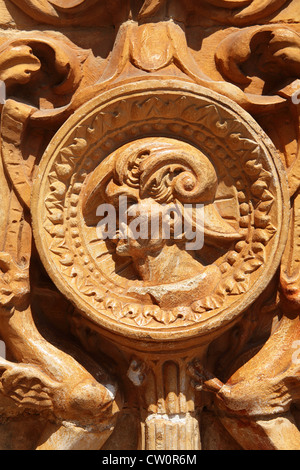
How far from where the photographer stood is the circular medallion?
8.52 feet

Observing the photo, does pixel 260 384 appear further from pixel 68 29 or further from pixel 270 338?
pixel 68 29

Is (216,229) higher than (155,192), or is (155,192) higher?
(155,192)

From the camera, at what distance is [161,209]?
2.65m

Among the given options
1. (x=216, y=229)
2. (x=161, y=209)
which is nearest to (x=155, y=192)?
(x=161, y=209)

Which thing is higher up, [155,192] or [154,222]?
[155,192]

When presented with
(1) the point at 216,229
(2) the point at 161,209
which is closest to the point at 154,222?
(2) the point at 161,209

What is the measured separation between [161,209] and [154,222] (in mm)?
61

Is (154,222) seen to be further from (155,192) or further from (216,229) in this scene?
(216,229)

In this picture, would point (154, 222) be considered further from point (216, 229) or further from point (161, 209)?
point (216, 229)

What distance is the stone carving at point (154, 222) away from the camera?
2617 mm

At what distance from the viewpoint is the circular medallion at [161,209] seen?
8.52 ft

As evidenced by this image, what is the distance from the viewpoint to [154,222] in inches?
104

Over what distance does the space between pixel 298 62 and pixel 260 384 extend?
1.28m

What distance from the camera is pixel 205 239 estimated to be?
270cm
